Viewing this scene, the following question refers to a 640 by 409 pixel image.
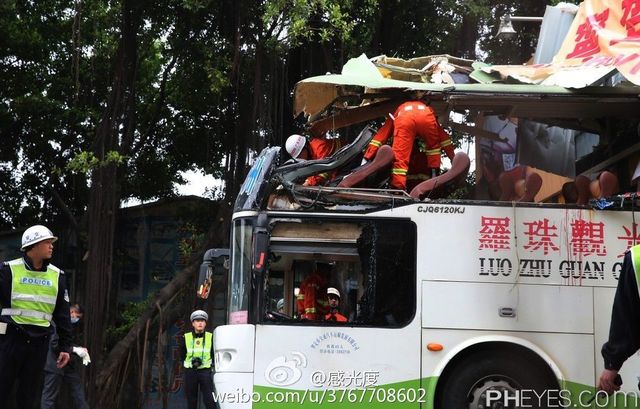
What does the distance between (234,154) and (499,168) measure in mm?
5625

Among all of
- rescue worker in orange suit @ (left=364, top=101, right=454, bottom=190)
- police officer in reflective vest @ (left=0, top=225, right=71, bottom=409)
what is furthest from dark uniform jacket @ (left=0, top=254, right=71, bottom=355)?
rescue worker in orange suit @ (left=364, top=101, right=454, bottom=190)

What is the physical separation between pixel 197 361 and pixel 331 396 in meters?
4.77

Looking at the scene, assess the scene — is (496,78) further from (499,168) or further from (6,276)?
(6,276)

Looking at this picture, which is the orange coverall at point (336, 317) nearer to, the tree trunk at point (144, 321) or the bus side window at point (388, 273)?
the bus side window at point (388, 273)

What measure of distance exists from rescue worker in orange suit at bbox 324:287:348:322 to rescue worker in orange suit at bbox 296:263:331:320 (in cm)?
4

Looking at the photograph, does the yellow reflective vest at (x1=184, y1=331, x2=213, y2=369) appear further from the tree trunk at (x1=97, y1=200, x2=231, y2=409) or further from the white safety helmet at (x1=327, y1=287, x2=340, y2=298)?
the white safety helmet at (x1=327, y1=287, x2=340, y2=298)

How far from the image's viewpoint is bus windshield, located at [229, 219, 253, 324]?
689cm

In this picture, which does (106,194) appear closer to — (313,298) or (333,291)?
(313,298)

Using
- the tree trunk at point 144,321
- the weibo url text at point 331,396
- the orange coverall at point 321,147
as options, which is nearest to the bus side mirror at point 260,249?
the weibo url text at point 331,396

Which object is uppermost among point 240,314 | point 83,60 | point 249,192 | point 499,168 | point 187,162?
point 83,60

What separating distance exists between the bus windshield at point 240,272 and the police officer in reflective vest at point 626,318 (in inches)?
129

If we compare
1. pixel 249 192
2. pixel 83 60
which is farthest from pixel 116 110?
pixel 249 192

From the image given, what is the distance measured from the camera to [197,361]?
11.2 metres

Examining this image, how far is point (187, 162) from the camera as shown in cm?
1659
